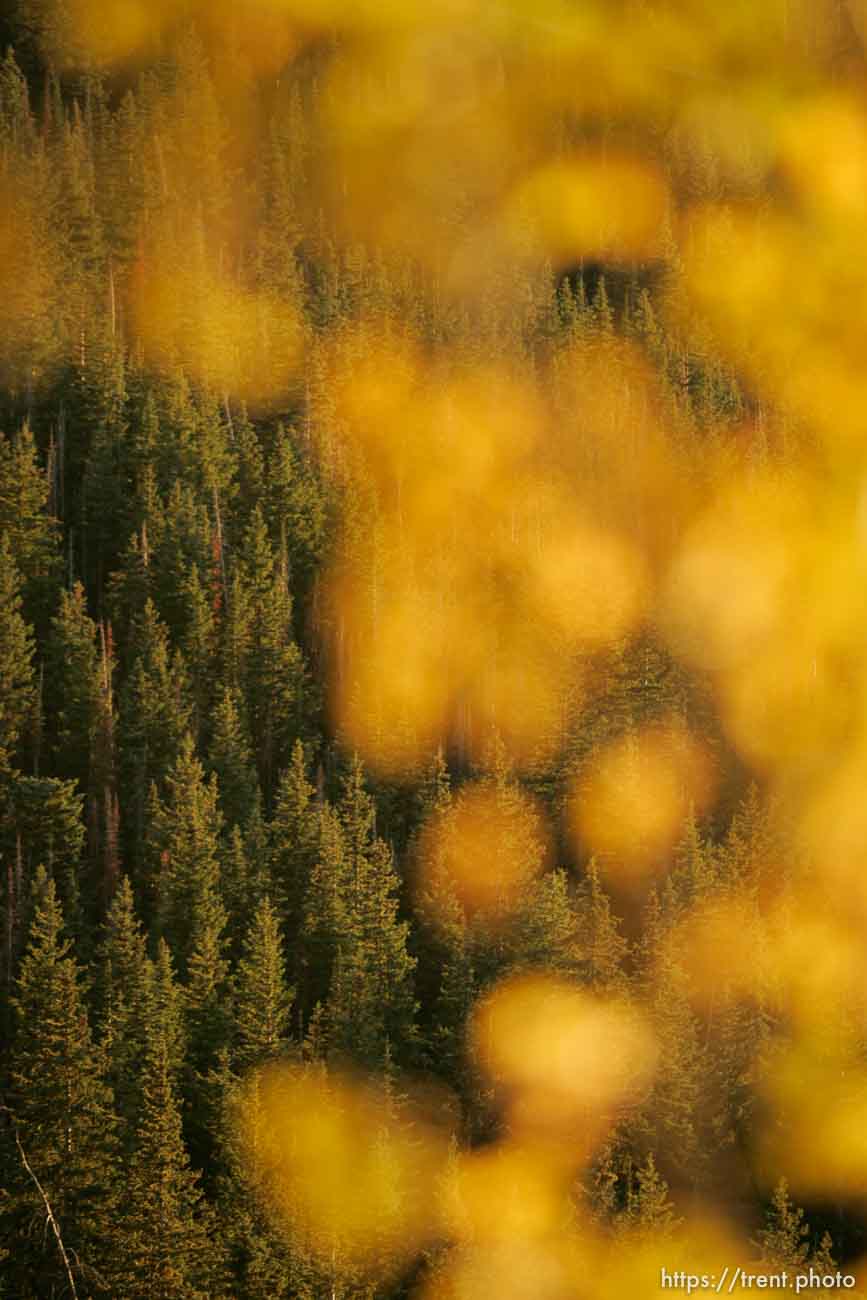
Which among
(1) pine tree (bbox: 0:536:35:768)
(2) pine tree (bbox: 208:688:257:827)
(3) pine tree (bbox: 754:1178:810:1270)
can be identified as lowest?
(3) pine tree (bbox: 754:1178:810:1270)

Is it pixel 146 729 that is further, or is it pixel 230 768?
pixel 230 768

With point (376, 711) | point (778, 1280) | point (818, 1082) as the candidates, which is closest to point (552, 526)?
point (376, 711)

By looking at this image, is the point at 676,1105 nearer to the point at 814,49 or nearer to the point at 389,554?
the point at 389,554

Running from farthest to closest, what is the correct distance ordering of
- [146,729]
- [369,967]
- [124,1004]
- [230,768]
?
[230,768]
[146,729]
[369,967]
[124,1004]

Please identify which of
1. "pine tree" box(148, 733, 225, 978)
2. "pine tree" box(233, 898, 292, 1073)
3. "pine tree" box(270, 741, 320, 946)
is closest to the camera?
"pine tree" box(233, 898, 292, 1073)

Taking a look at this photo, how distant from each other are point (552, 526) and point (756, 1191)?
19.1m

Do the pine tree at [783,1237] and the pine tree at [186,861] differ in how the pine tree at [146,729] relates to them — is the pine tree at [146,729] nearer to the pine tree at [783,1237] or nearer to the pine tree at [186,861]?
the pine tree at [186,861]

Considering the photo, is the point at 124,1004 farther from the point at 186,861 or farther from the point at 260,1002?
the point at 186,861

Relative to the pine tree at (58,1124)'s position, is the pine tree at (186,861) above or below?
above

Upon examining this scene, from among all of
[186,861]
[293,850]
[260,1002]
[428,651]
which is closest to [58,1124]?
[260,1002]

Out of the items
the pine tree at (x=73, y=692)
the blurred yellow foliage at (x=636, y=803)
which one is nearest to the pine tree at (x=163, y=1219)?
the pine tree at (x=73, y=692)

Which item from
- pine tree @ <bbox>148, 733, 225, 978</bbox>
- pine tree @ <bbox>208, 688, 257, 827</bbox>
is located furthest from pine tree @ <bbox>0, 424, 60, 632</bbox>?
pine tree @ <bbox>148, 733, 225, 978</bbox>

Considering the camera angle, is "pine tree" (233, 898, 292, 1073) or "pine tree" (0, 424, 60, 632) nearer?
"pine tree" (233, 898, 292, 1073)

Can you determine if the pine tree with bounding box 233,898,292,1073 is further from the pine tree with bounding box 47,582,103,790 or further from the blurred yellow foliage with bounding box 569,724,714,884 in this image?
the blurred yellow foliage with bounding box 569,724,714,884
